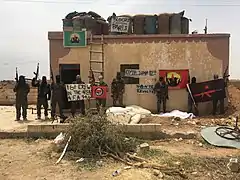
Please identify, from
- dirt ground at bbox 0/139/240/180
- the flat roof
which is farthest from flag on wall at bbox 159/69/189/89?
dirt ground at bbox 0/139/240/180

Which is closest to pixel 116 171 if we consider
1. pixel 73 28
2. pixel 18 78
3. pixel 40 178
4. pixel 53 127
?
pixel 40 178

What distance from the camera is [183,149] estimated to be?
29.7ft

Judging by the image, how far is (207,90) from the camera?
48.1ft

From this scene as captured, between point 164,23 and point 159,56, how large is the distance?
1.70m

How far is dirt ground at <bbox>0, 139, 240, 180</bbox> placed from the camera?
702 centimetres

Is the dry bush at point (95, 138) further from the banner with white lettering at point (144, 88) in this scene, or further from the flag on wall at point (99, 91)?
the banner with white lettering at point (144, 88)

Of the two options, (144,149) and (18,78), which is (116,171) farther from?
(18,78)

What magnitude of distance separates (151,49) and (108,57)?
172 centimetres

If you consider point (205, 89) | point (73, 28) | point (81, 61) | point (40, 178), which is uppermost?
point (73, 28)

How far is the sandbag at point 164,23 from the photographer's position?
51.2ft

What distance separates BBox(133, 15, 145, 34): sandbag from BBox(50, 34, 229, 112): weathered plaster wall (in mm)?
954

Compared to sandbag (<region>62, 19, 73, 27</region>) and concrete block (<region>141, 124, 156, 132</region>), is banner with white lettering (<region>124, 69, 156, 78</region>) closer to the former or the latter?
sandbag (<region>62, 19, 73, 27</region>)

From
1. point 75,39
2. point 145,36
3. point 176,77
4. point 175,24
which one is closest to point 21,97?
point 75,39

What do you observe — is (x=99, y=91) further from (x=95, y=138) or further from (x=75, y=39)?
(x=95, y=138)
